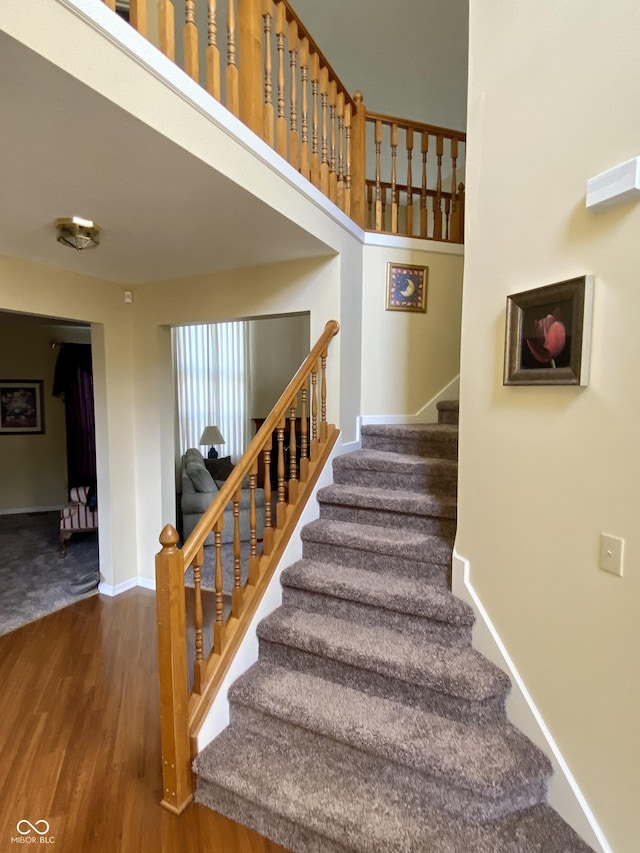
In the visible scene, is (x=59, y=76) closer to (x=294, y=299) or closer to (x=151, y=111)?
(x=151, y=111)

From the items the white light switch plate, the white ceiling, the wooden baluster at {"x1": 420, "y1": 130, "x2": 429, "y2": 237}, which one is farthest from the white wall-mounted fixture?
the wooden baluster at {"x1": 420, "y1": 130, "x2": 429, "y2": 237}

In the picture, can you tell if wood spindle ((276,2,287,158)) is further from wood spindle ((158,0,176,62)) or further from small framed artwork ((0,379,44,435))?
small framed artwork ((0,379,44,435))

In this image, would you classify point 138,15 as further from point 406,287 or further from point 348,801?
point 348,801

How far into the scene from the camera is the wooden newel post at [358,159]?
2.84 m

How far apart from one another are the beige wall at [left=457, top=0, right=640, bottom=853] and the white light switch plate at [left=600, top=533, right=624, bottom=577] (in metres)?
0.03

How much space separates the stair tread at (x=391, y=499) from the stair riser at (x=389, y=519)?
0.03m

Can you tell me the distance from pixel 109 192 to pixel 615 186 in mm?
1827

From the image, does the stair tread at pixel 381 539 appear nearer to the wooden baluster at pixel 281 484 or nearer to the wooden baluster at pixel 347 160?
the wooden baluster at pixel 281 484

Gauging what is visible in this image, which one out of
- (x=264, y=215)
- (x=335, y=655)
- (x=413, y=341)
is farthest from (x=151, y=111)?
(x=413, y=341)

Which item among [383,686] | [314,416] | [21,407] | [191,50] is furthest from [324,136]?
[21,407]

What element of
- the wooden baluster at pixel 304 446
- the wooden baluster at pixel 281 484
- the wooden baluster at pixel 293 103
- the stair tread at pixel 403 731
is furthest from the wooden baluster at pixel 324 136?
the stair tread at pixel 403 731

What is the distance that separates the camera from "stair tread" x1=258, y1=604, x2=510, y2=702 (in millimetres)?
1645

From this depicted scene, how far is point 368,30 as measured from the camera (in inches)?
134

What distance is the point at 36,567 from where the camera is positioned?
3.79 m
